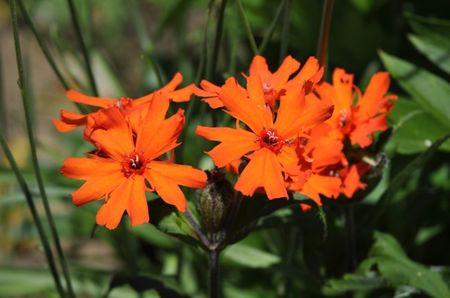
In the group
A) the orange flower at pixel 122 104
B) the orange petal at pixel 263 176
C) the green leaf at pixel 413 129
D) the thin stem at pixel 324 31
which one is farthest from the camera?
the green leaf at pixel 413 129

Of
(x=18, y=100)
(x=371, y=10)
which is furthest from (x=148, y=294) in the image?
(x=18, y=100)

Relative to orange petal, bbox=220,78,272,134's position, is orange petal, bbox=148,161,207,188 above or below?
below

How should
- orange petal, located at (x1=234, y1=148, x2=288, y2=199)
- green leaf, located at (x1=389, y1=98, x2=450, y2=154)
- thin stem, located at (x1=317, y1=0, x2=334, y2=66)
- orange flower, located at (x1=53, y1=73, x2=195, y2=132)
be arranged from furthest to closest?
1. green leaf, located at (x1=389, y1=98, x2=450, y2=154)
2. thin stem, located at (x1=317, y1=0, x2=334, y2=66)
3. orange flower, located at (x1=53, y1=73, x2=195, y2=132)
4. orange petal, located at (x1=234, y1=148, x2=288, y2=199)

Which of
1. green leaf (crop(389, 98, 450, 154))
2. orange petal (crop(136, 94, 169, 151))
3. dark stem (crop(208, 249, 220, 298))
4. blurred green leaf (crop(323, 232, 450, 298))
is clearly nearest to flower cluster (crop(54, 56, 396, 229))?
orange petal (crop(136, 94, 169, 151))

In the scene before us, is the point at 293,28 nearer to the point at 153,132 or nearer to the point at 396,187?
the point at 396,187

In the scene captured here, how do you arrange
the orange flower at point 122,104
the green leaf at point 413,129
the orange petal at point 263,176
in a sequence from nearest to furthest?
the orange petal at point 263,176
the orange flower at point 122,104
the green leaf at point 413,129

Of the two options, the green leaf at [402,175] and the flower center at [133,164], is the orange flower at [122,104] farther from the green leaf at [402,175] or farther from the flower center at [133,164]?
the green leaf at [402,175]

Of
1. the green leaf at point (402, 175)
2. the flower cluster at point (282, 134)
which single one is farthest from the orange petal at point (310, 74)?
the green leaf at point (402, 175)

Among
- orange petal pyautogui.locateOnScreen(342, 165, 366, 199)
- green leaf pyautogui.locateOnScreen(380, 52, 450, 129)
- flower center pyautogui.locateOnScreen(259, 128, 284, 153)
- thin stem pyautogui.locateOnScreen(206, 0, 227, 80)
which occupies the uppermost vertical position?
green leaf pyautogui.locateOnScreen(380, 52, 450, 129)

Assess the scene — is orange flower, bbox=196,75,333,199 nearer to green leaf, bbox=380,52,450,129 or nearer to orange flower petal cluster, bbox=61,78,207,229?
orange flower petal cluster, bbox=61,78,207,229
